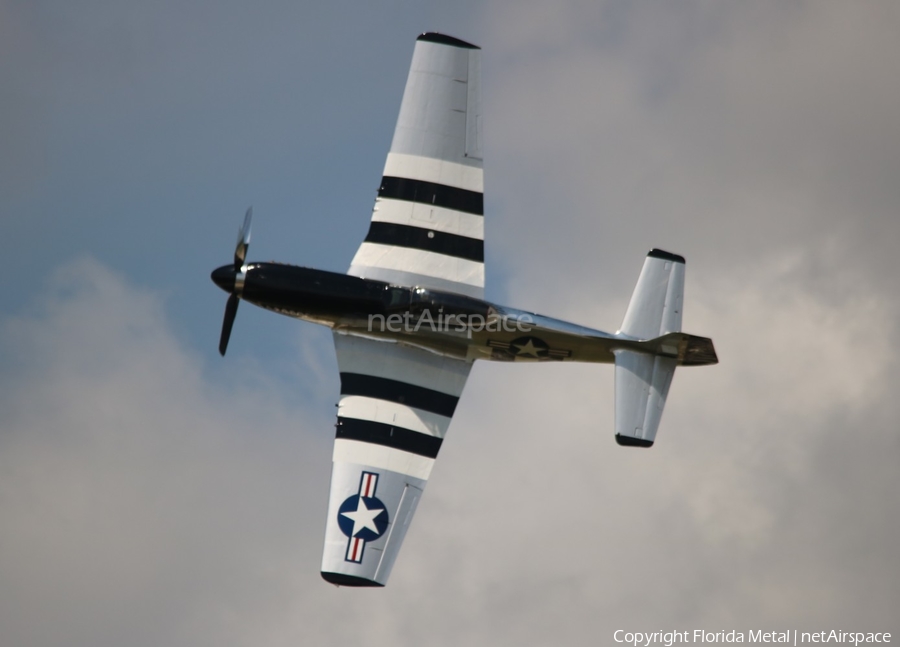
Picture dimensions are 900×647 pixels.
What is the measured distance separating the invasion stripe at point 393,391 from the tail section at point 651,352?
13.1ft

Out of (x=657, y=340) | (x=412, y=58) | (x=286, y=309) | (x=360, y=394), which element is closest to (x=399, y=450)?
(x=360, y=394)

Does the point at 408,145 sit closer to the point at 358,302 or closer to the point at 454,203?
the point at 454,203

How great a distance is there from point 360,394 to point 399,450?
59.3 inches

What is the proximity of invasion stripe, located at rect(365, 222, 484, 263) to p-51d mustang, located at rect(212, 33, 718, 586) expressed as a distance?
0.03 metres

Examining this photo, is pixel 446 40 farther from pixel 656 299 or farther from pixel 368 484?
pixel 368 484

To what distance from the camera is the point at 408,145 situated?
3164 cm

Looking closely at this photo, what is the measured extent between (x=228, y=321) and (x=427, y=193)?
525 centimetres

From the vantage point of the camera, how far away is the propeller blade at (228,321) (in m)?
30.1

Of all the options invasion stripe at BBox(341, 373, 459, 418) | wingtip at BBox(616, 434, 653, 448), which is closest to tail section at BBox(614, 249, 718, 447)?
wingtip at BBox(616, 434, 653, 448)

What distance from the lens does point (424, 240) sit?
102 feet

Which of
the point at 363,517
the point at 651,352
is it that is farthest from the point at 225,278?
the point at 651,352

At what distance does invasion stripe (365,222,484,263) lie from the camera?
31109 millimetres

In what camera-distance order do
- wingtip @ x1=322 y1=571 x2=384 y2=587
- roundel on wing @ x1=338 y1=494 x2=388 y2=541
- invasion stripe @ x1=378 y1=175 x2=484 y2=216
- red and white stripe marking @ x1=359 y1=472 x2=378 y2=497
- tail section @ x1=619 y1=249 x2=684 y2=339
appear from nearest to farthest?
wingtip @ x1=322 y1=571 x2=384 y2=587, roundel on wing @ x1=338 y1=494 x2=388 y2=541, red and white stripe marking @ x1=359 y1=472 x2=378 y2=497, tail section @ x1=619 y1=249 x2=684 y2=339, invasion stripe @ x1=378 y1=175 x2=484 y2=216

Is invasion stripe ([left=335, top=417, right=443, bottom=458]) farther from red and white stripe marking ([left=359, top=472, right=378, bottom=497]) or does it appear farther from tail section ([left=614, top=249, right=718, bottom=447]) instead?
tail section ([left=614, top=249, right=718, bottom=447])
